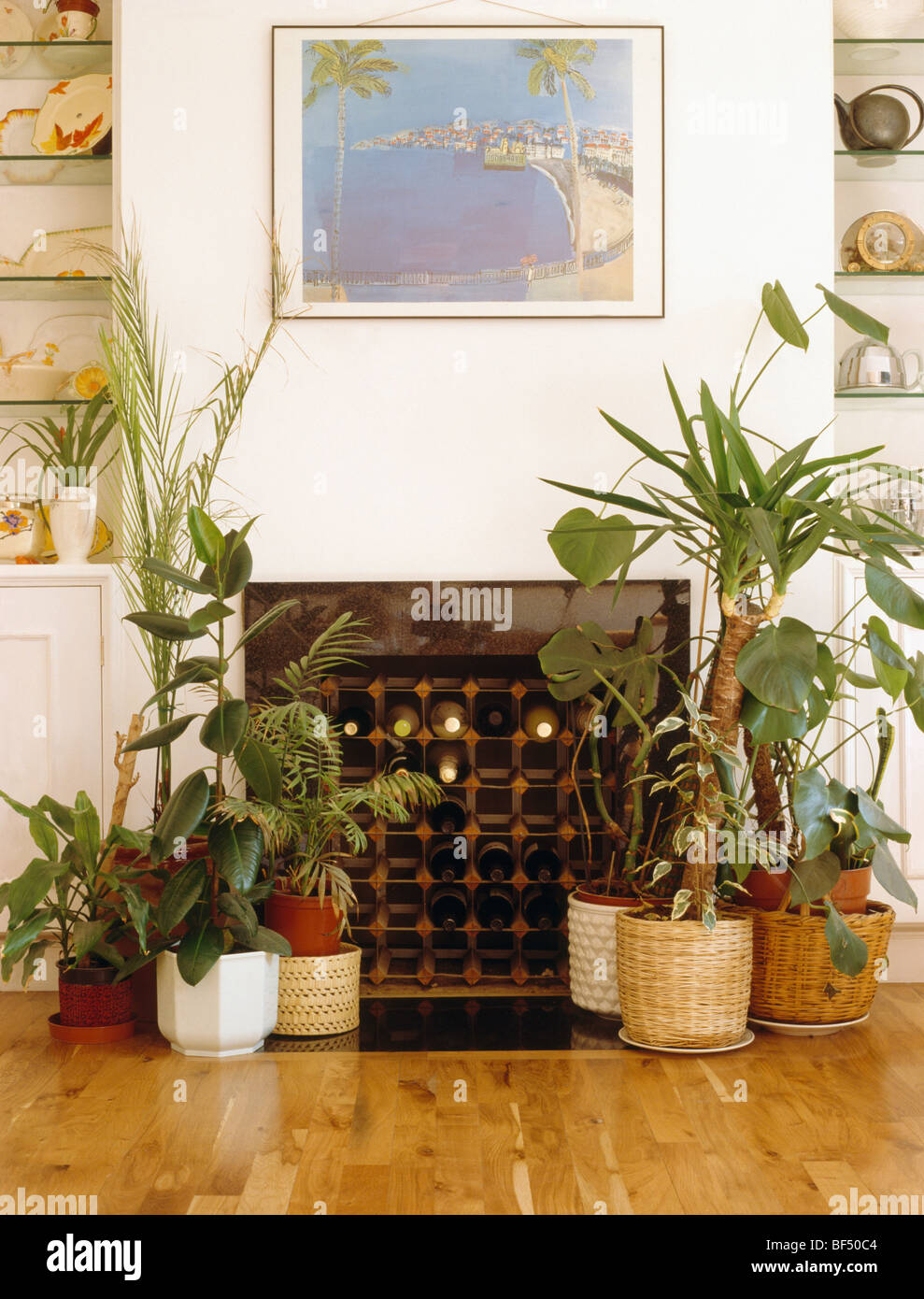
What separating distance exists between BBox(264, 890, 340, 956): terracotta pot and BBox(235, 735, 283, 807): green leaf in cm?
35

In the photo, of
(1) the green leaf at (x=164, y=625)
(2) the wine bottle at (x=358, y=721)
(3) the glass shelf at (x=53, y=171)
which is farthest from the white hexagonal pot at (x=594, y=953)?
(3) the glass shelf at (x=53, y=171)

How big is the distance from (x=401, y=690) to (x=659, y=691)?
68cm

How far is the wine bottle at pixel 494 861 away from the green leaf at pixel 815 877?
2.61 ft

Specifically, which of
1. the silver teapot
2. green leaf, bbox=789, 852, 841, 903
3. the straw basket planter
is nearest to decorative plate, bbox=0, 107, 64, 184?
the silver teapot

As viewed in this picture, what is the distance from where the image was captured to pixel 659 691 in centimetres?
319

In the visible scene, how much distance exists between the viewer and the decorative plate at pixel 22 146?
3506 mm

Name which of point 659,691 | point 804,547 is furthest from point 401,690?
point 804,547

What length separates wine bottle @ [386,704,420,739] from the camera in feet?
10.2

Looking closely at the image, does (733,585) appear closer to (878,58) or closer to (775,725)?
(775,725)

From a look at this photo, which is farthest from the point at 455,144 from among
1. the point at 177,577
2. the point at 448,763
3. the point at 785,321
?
the point at 448,763

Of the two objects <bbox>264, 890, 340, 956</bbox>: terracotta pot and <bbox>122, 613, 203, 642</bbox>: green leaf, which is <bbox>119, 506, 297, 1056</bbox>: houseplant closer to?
<bbox>122, 613, 203, 642</bbox>: green leaf

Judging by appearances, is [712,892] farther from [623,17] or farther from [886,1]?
[886,1]

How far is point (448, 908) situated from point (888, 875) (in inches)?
42.9

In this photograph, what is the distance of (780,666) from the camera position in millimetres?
2418
